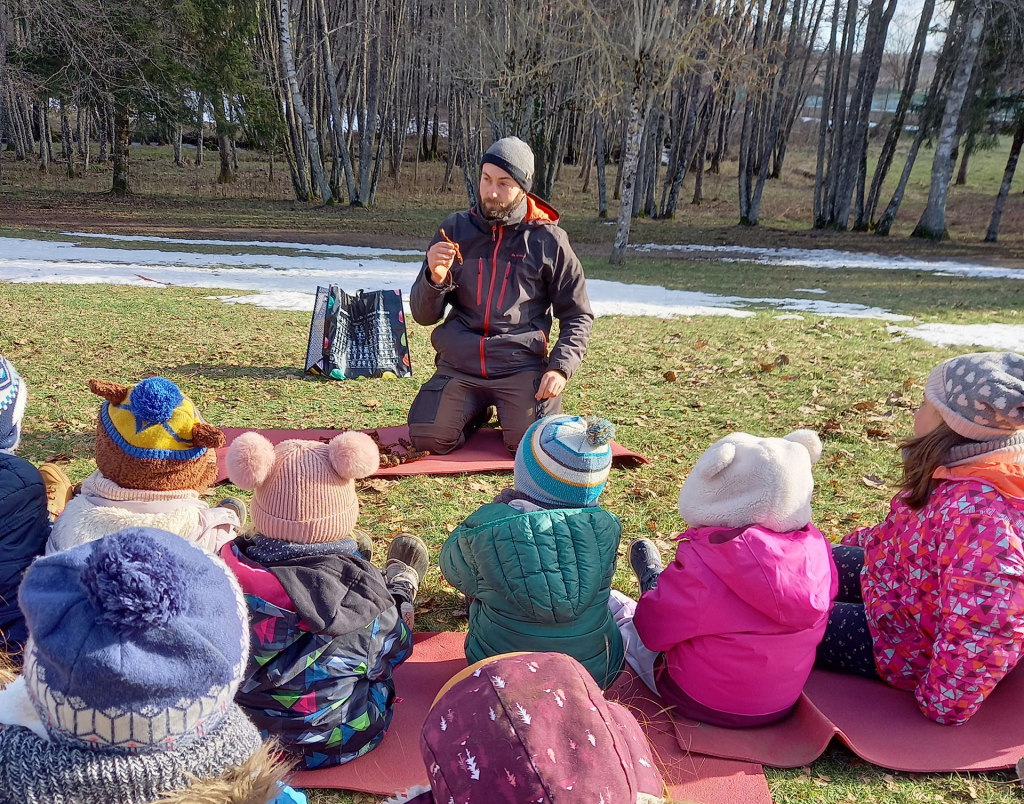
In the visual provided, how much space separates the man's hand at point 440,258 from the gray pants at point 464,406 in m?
0.78

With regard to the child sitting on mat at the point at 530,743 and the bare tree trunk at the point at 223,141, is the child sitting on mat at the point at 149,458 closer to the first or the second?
the child sitting on mat at the point at 530,743

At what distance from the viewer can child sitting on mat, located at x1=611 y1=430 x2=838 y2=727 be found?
98.1 inches

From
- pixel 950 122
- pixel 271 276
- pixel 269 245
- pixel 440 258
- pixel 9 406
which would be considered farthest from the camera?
pixel 950 122

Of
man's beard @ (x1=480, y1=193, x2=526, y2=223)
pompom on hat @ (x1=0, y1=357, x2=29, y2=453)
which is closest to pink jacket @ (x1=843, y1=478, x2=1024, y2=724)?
man's beard @ (x1=480, y1=193, x2=526, y2=223)

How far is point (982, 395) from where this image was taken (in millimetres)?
2520

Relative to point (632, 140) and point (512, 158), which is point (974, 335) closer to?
point (512, 158)

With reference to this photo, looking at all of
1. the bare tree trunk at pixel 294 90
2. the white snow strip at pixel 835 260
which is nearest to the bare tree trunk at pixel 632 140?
the white snow strip at pixel 835 260

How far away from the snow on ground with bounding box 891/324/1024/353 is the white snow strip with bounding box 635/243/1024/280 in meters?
7.63

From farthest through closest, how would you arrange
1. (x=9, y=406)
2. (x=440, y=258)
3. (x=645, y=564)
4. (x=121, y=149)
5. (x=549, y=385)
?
(x=121, y=149), (x=549, y=385), (x=440, y=258), (x=645, y=564), (x=9, y=406)

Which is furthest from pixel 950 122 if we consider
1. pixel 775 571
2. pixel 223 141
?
pixel 223 141

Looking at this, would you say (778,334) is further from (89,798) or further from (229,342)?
(89,798)

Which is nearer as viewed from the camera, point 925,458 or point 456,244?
point 925,458

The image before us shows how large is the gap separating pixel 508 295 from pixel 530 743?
4.31 metres

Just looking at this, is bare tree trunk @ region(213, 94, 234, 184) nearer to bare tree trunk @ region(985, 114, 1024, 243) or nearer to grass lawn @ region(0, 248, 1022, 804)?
grass lawn @ region(0, 248, 1022, 804)
